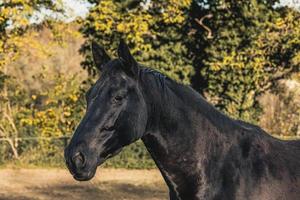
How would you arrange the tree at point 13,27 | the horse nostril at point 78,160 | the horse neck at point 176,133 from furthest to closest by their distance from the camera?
the tree at point 13,27 → the horse neck at point 176,133 → the horse nostril at point 78,160

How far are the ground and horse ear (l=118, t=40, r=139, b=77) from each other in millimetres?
7698

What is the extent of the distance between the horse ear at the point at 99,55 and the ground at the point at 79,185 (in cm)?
750

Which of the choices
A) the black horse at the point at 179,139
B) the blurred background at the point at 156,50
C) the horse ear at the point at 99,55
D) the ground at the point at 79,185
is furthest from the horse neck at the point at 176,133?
the blurred background at the point at 156,50

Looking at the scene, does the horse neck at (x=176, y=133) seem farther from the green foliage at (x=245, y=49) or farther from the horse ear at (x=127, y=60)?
the green foliage at (x=245, y=49)

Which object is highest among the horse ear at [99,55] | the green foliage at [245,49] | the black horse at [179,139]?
the horse ear at [99,55]

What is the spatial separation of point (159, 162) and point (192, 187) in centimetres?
25

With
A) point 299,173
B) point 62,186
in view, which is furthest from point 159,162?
point 62,186

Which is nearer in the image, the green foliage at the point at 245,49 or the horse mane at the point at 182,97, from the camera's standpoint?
the horse mane at the point at 182,97

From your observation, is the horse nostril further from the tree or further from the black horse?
the tree

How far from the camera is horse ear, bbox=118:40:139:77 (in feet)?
9.95

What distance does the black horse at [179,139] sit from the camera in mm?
3004

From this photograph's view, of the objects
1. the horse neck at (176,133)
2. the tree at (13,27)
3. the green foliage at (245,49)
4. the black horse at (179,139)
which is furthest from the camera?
the green foliage at (245,49)

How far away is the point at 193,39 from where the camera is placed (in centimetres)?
1622

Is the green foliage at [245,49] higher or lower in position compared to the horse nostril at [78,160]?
lower
